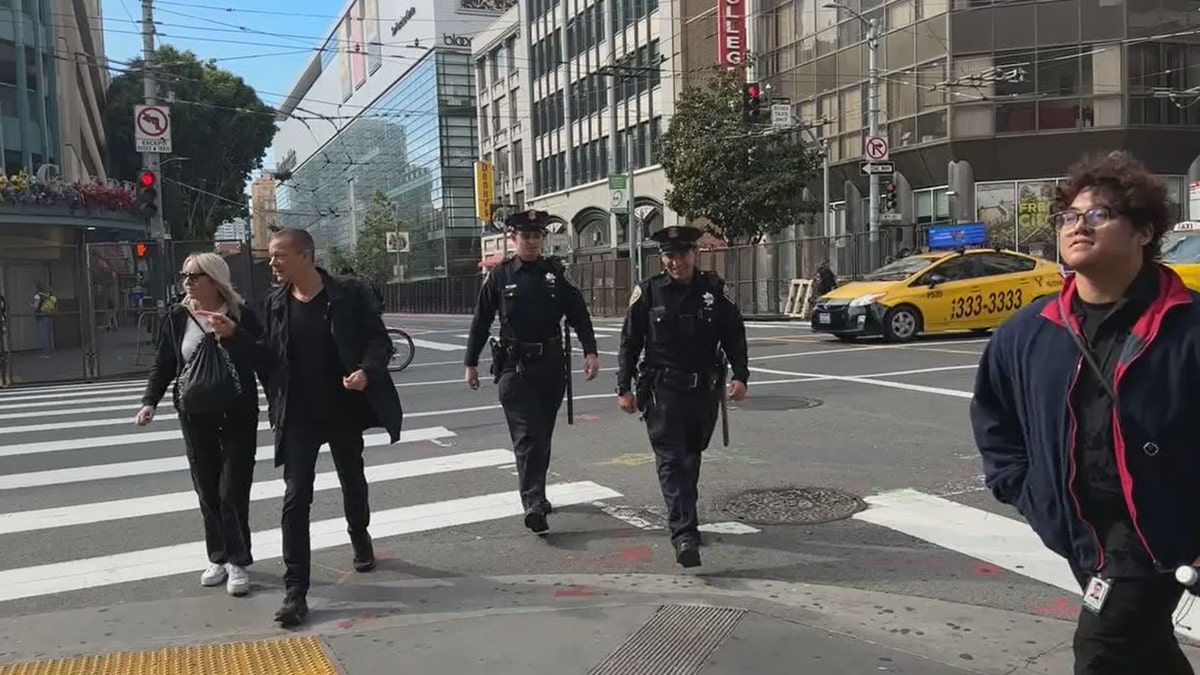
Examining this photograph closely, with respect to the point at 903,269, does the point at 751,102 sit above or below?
above

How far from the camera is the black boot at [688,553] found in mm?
5023

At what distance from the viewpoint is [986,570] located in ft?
16.3

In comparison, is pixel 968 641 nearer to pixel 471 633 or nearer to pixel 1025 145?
pixel 471 633

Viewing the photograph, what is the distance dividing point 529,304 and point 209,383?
1.90 m

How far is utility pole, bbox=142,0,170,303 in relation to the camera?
19500 millimetres

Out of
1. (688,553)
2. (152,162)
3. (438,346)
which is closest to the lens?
(688,553)

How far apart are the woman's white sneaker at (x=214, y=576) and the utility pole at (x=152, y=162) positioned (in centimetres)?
1540

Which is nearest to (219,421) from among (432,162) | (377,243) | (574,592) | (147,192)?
(574,592)

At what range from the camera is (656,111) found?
45500 millimetres

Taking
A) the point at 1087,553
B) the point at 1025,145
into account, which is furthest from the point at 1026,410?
the point at 1025,145

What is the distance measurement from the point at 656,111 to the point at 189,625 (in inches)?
1691

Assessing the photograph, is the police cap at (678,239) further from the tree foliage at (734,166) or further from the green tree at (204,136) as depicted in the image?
the green tree at (204,136)

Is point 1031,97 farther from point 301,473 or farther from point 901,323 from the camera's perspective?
point 301,473

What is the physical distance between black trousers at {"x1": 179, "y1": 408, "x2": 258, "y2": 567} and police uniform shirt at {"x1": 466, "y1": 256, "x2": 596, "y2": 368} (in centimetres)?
159
